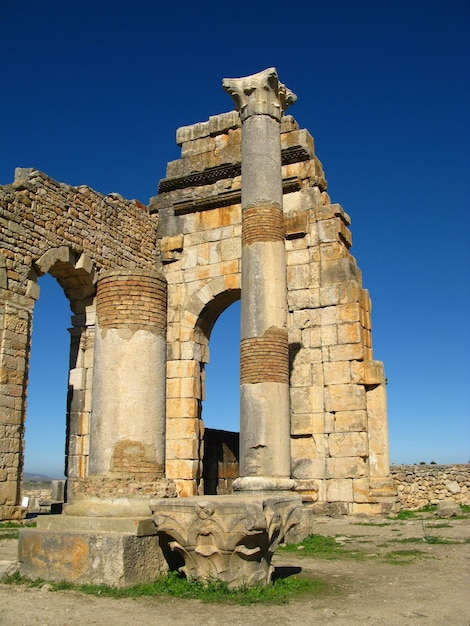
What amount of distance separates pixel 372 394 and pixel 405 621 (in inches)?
322

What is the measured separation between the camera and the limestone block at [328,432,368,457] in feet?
41.4

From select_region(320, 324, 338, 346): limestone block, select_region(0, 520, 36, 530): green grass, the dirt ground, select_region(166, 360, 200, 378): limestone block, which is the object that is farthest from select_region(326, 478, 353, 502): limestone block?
select_region(0, 520, 36, 530): green grass

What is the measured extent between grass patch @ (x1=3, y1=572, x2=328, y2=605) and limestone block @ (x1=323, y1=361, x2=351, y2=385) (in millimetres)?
6940

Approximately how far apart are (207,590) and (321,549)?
3.18m

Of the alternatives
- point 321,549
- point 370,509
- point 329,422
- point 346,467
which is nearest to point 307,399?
point 329,422

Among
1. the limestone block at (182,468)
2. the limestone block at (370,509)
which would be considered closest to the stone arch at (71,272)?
the limestone block at (182,468)

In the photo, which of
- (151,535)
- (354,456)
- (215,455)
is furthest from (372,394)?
(151,535)

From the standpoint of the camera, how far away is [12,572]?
6684mm

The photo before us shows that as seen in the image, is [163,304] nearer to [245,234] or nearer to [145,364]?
[145,364]

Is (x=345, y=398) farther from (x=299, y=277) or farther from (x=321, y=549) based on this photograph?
(x=321, y=549)

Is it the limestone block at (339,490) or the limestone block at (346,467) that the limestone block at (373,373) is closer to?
the limestone block at (346,467)

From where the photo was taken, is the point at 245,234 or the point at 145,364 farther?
the point at 245,234

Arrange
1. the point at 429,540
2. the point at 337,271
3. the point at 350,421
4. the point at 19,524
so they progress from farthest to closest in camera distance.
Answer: the point at 337,271 < the point at 350,421 < the point at 19,524 < the point at 429,540

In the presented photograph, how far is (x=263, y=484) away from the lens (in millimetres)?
8367
